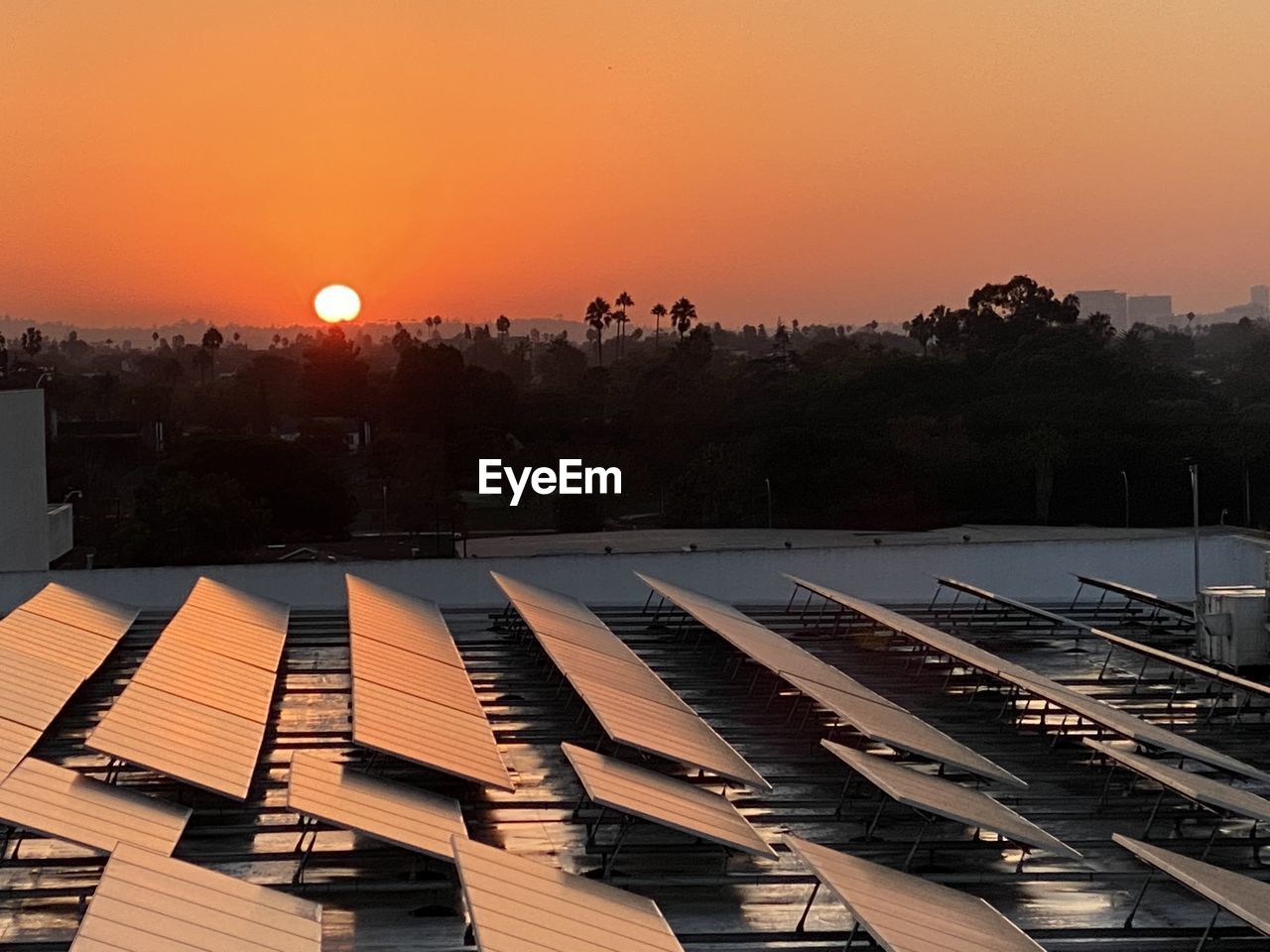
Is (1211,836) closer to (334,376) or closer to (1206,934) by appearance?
(1206,934)

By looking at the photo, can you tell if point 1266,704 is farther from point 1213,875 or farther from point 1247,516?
point 1247,516

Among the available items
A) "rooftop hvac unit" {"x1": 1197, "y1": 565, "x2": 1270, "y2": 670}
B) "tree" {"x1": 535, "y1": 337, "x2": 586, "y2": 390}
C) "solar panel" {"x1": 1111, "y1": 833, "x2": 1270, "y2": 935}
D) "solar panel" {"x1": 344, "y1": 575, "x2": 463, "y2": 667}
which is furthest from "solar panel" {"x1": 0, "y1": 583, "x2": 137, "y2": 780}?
"tree" {"x1": 535, "y1": 337, "x2": 586, "y2": 390}

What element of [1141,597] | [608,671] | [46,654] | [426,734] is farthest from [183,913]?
[1141,597]

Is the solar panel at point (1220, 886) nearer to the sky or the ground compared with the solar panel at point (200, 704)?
nearer to the ground

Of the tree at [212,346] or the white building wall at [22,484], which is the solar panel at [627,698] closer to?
the white building wall at [22,484]

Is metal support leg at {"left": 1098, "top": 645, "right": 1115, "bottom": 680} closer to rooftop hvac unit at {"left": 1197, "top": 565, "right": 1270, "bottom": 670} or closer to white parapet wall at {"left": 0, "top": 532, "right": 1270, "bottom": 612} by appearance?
rooftop hvac unit at {"left": 1197, "top": 565, "right": 1270, "bottom": 670}

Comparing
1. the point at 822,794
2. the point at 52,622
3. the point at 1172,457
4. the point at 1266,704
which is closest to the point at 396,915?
the point at 822,794

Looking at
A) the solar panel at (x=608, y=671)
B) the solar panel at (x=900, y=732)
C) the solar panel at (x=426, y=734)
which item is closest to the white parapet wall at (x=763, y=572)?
the solar panel at (x=608, y=671)
